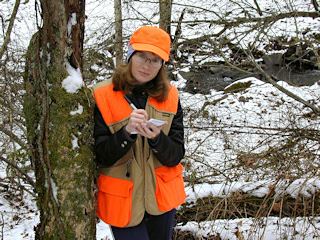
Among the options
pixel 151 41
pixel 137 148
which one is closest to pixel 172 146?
pixel 137 148

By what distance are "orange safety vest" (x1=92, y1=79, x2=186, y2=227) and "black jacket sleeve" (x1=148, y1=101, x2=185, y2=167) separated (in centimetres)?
6

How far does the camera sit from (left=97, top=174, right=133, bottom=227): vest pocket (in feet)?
5.15

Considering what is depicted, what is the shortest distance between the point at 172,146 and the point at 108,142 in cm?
38

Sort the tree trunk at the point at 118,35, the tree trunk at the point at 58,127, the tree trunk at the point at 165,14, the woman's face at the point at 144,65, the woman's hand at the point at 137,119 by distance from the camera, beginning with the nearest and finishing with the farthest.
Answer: the woman's hand at the point at 137,119 → the tree trunk at the point at 58,127 → the woman's face at the point at 144,65 → the tree trunk at the point at 165,14 → the tree trunk at the point at 118,35

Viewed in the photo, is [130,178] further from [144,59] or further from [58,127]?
[144,59]

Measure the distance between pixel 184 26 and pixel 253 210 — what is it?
3342mm

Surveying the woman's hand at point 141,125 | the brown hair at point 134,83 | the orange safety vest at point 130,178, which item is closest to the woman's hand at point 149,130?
the woman's hand at point 141,125

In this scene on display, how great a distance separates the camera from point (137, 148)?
1.64 meters

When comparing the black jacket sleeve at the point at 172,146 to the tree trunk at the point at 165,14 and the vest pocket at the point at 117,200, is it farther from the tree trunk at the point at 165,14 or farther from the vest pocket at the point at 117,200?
the tree trunk at the point at 165,14

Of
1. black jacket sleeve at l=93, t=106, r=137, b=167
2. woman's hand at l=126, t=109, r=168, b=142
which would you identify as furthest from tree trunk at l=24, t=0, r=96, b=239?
woman's hand at l=126, t=109, r=168, b=142

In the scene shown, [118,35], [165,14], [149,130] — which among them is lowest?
[149,130]

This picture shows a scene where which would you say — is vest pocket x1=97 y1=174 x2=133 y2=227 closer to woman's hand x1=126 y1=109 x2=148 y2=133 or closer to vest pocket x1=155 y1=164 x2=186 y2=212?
vest pocket x1=155 y1=164 x2=186 y2=212

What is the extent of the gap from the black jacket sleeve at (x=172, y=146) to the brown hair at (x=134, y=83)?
0.64 ft

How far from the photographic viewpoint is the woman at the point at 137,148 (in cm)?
158
